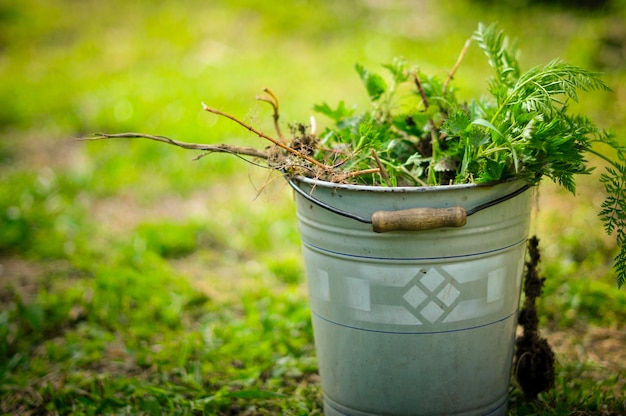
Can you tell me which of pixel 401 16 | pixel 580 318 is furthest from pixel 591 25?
pixel 580 318

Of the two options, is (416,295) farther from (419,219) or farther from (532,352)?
(532,352)

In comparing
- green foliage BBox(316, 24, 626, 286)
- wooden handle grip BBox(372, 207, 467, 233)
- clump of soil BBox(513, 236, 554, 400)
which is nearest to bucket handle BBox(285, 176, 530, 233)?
wooden handle grip BBox(372, 207, 467, 233)

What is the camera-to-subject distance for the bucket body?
1.50 meters

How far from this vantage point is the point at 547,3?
6.35 m

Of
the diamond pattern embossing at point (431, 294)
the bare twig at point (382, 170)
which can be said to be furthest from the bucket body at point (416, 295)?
the bare twig at point (382, 170)

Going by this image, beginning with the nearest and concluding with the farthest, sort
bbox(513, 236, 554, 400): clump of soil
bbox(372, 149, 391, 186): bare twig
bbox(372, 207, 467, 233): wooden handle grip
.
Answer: bbox(372, 207, 467, 233): wooden handle grip → bbox(372, 149, 391, 186): bare twig → bbox(513, 236, 554, 400): clump of soil

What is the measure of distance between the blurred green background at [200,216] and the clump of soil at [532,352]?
0.20 ft

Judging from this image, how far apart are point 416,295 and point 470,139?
39 cm

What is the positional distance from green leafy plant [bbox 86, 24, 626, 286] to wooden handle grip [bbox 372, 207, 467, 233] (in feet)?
0.40

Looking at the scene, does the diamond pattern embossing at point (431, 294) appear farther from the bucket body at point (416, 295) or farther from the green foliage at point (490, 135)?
the green foliage at point (490, 135)

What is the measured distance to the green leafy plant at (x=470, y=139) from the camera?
4.86 ft

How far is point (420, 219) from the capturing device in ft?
4.72

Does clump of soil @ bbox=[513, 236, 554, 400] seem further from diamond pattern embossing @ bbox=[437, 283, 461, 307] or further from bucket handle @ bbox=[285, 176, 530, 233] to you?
bucket handle @ bbox=[285, 176, 530, 233]

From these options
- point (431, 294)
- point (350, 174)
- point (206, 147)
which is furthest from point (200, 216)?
point (431, 294)
